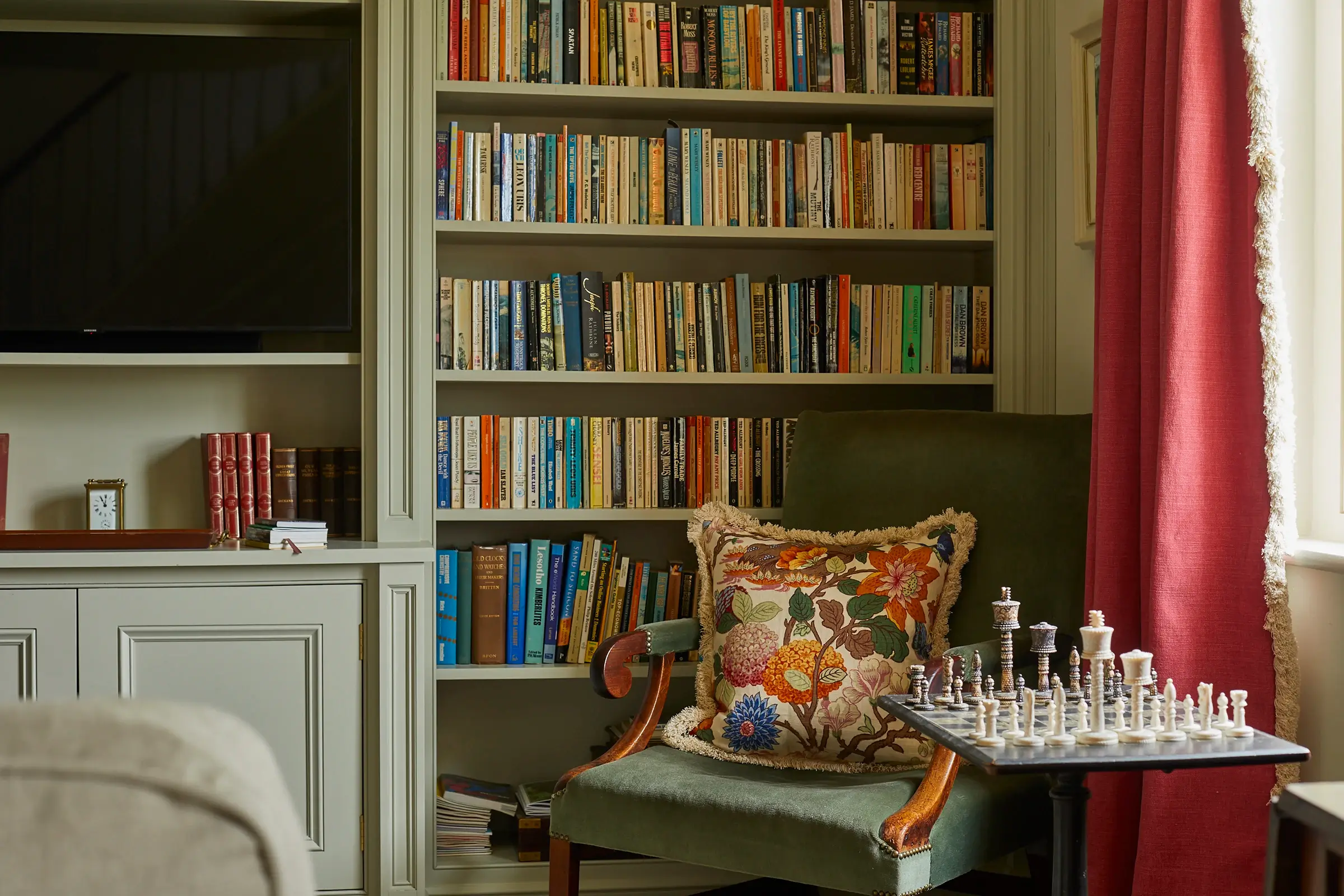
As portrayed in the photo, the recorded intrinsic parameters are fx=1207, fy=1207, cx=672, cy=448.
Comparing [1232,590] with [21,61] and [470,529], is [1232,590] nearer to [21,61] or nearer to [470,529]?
[470,529]

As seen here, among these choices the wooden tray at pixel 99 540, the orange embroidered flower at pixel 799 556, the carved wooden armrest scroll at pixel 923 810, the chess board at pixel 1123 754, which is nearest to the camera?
the chess board at pixel 1123 754

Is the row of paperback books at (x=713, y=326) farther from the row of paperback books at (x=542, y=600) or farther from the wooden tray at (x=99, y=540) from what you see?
the wooden tray at (x=99, y=540)

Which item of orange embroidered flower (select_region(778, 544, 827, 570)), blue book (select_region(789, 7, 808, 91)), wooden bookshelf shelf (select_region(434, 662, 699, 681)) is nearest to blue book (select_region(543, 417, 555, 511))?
wooden bookshelf shelf (select_region(434, 662, 699, 681))

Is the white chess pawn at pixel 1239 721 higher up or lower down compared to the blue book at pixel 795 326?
lower down

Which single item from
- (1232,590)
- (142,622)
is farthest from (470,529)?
(1232,590)

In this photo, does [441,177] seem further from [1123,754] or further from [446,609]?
[1123,754]

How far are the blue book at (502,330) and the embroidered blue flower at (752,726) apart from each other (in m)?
0.88

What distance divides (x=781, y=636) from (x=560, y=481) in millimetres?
676

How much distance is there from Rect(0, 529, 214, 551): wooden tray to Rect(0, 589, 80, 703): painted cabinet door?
84 mm

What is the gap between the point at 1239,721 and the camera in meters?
1.43

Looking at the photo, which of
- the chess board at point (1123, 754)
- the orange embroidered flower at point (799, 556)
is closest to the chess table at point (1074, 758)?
the chess board at point (1123, 754)

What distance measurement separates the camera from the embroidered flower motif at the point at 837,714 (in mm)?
2002

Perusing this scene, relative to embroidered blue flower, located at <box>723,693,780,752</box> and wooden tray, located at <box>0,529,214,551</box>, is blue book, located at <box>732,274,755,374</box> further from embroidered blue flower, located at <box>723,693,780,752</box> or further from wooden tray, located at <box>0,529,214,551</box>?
wooden tray, located at <box>0,529,214,551</box>

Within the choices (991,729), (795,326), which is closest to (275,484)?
(795,326)
